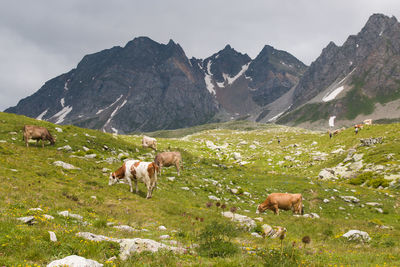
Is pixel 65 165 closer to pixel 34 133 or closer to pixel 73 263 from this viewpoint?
pixel 34 133

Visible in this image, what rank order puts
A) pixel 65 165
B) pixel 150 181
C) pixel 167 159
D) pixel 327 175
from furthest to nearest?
pixel 327 175 < pixel 167 159 < pixel 65 165 < pixel 150 181

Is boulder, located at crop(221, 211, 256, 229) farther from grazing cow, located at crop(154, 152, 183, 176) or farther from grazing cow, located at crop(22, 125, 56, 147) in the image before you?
grazing cow, located at crop(22, 125, 56, 147)

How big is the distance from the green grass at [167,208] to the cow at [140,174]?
2.52ft

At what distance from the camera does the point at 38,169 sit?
18.1 metres

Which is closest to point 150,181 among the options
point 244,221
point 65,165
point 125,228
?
point 125,228

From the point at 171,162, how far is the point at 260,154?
3000 cm

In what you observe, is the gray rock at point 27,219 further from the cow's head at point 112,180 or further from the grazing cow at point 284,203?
the grazing cow at point 284,203

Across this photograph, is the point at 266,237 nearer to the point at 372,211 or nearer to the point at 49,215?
the point at 49,215

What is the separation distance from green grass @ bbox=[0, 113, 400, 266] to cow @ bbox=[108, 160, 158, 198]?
77 cm

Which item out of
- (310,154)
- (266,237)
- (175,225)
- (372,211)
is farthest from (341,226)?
(310,154)

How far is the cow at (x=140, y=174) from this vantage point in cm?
1861

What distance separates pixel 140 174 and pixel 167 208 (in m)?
3.89

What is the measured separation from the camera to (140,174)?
18.8m

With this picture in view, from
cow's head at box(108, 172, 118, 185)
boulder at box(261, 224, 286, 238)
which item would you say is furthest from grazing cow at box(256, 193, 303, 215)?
cow's head at box(108, 172, 118, 185)
